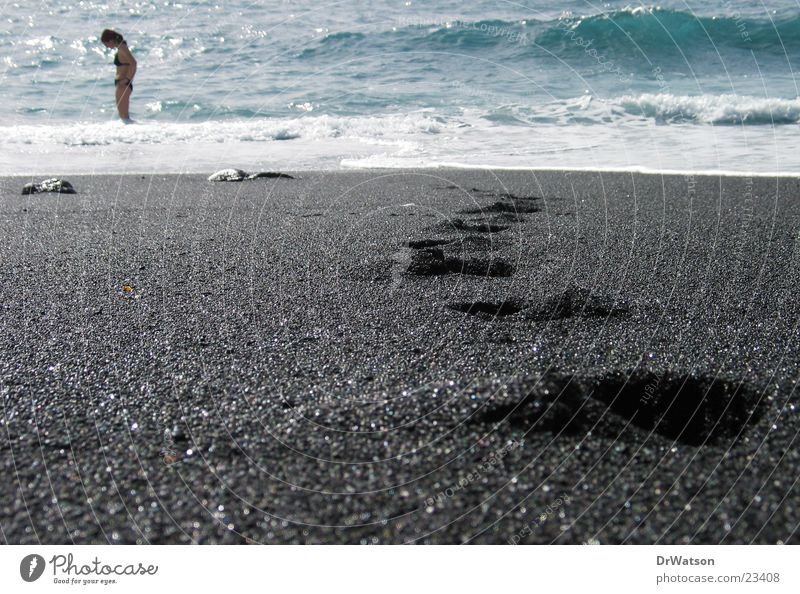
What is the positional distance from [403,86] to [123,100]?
4.29m

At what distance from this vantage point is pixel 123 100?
1048 cm

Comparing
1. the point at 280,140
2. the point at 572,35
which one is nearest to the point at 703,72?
the point at 572,35

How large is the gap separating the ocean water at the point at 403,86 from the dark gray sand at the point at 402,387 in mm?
3544

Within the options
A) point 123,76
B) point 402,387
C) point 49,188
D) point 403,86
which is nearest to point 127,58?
point 123,76

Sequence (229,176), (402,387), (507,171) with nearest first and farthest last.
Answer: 1. (402,387)
2. (229,176)
3. (507,171)

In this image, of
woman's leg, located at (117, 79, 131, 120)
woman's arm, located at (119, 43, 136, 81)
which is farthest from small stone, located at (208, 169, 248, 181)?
woman's arm, located at (119, 43, 136, 81)

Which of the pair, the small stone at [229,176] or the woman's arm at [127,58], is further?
the woman's arm at [127,58]

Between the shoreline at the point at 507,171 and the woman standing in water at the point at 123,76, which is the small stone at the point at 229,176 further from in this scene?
the woman standing in water at the point at 123,76

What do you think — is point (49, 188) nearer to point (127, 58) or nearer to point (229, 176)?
point (229, 176)

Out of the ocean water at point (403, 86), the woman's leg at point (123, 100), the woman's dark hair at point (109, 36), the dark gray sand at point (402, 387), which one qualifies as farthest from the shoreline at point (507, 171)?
the woman's dark hair at point (109, 36)

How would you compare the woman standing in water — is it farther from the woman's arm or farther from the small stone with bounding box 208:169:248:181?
the small stone with bounding box 208:169:248:181

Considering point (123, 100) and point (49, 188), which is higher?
point (49, 188)

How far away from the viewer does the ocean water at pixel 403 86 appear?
7297mm

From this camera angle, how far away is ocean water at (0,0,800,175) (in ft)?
23.9
